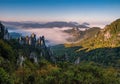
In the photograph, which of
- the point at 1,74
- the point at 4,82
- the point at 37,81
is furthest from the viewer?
the point at 37,81

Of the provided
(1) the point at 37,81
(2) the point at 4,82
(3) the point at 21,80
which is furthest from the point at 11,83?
(1) the point at 37,81

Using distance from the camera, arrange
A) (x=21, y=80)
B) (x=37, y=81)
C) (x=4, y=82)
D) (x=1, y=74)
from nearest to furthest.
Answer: (x=4, y=82) → (x=1, y=74) → (x=21, y=80) → (x=37, y=81)

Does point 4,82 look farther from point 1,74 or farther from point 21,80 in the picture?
point 21,80

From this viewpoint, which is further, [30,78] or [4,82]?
[30,78]

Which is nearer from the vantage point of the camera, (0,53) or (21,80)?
(21,80)

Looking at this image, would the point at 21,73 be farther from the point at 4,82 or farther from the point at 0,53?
the point at 4,82

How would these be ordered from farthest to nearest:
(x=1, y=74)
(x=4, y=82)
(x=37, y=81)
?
1. (x=37, y=81)
2. (x=1, y=74)
3. (x=4, y=82)

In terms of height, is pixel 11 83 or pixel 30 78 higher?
pixel 11 83

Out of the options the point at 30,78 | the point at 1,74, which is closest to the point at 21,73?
the point at 30,78

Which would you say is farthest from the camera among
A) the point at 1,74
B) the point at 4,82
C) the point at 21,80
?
the point at 21,80

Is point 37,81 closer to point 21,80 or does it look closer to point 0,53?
point 21,80
